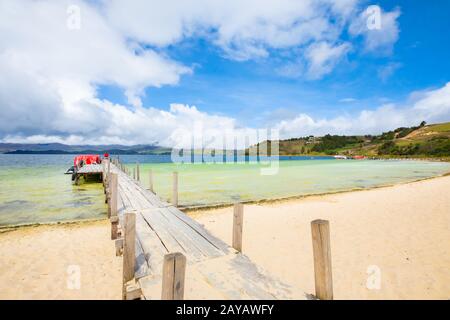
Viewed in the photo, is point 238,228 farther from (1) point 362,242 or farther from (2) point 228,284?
(1) point 362,242

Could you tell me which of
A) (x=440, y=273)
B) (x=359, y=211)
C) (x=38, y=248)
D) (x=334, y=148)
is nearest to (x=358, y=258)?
(x=440, y=273)

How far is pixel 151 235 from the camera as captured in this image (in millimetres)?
6410

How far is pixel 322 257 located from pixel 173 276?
6.89 feet

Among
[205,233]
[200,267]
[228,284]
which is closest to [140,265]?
[200,267]

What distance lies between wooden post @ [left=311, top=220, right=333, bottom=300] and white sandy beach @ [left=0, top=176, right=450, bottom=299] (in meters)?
2.31

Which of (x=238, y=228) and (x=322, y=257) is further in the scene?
(x=238, y=228)

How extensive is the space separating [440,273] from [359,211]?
6.19m

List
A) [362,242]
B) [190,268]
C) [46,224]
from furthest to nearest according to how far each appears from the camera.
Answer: [46,224], [362,242], [190,268]

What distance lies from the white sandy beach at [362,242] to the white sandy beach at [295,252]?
2 cm

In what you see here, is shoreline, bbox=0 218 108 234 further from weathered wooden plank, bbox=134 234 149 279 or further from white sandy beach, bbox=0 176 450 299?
weathered wooden plank, bbox=134 234 149 279

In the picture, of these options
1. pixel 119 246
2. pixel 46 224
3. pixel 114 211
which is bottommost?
pixel 46 224

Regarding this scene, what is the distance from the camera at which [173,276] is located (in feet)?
8.79

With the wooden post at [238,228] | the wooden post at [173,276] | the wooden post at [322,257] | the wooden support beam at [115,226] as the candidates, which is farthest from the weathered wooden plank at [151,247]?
the wooden post at [322,257]
